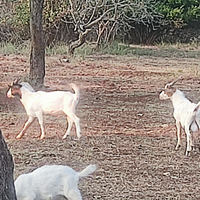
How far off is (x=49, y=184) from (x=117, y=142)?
112 inches

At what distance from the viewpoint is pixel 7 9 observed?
20000mm

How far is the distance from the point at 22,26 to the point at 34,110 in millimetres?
13958

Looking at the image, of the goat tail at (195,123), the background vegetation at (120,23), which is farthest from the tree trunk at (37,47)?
the background vegetation at (120,23)

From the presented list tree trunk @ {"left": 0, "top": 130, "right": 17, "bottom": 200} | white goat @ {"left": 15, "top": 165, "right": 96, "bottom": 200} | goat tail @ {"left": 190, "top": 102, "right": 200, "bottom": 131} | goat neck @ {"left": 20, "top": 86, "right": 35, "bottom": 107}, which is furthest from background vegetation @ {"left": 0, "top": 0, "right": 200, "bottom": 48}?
tree trunk @ {"left": 0, "top": 130, "right": 17, "bottom": 200}

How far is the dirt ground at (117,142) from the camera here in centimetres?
557

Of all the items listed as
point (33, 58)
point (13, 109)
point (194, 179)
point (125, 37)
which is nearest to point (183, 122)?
point (194, 179)

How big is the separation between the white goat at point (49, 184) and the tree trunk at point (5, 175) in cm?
113

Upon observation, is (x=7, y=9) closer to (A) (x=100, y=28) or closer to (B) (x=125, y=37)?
(A) (x=100, y=28)

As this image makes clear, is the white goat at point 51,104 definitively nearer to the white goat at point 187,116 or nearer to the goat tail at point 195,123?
the white goat at point 187,116

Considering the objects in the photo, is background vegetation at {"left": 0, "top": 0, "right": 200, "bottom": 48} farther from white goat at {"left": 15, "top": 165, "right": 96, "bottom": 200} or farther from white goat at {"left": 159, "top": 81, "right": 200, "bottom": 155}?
white goat at {"left": 15, "top": 165, "right": 96, "bottom": 200}

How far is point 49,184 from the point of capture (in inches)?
176

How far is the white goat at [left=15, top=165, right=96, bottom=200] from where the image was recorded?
441 cm

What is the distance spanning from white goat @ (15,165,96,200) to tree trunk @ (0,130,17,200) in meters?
1.13

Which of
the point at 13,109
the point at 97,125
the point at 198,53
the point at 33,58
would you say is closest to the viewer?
the point at 97,125
